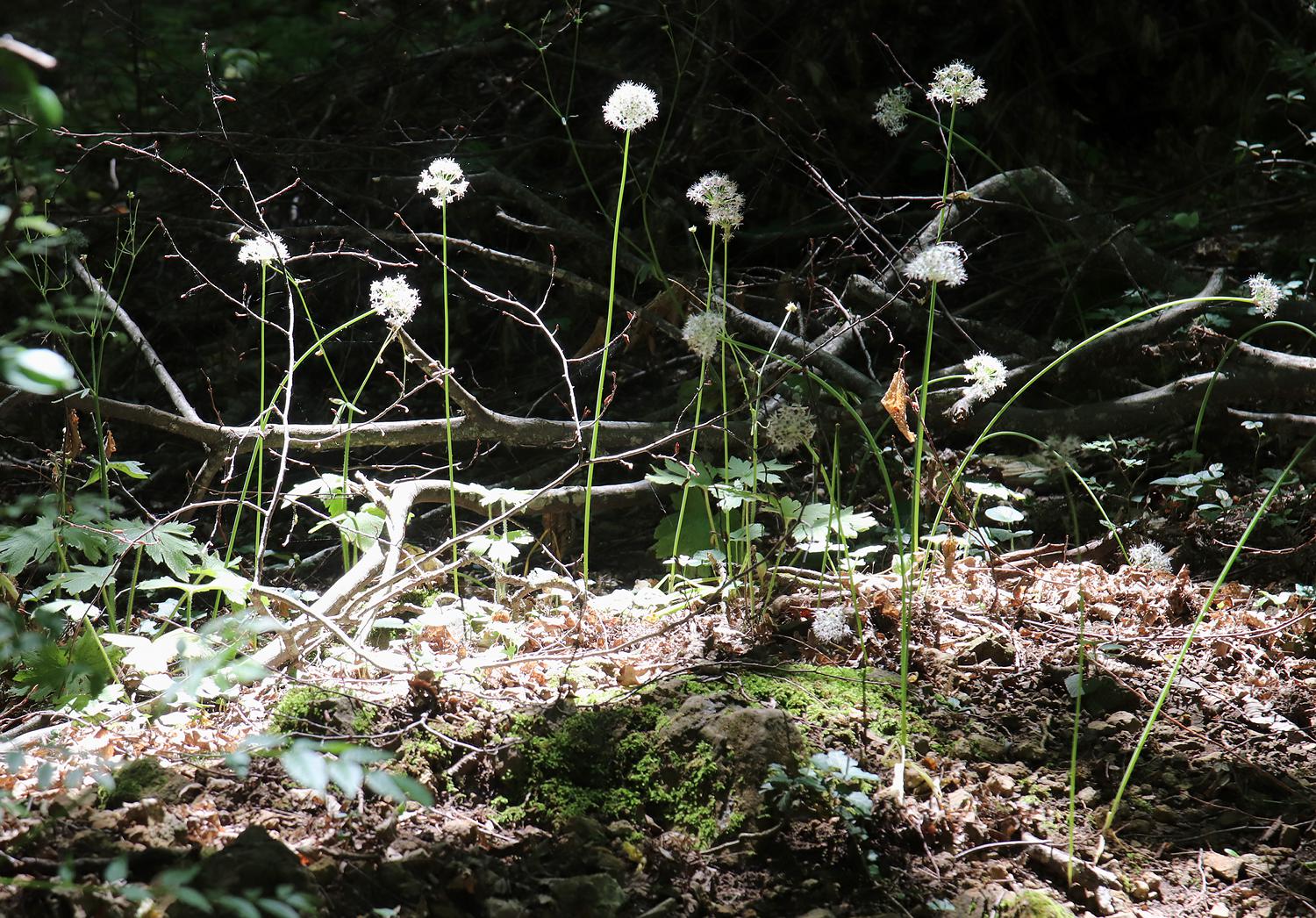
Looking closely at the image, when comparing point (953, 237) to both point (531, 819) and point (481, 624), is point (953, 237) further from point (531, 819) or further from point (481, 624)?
point (531, 819)

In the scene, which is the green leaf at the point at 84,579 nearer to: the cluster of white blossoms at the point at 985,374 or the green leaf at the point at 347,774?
the green leaf at the point at 347,774

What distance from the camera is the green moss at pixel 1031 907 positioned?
5.39ft

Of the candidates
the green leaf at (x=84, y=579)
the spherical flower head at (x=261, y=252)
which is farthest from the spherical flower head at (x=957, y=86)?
the green leaf at (x=84, y=579)

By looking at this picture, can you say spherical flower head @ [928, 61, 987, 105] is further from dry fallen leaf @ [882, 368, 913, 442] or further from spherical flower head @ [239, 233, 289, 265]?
spherical flower head @ [239, 233, 289, 265]

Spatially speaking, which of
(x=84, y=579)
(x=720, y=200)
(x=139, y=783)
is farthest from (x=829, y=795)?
(x=84, y=579)

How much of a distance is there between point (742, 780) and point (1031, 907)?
0.51 m

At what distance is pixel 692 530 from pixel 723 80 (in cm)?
254

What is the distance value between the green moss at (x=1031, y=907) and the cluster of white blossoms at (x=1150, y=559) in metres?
1.40

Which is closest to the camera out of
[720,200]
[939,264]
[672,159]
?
[939,264]

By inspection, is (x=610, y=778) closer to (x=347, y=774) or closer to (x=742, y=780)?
(x=742, y=780)

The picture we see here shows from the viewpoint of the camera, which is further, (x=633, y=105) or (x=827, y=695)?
(x=633, y=105)

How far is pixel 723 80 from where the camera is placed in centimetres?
470

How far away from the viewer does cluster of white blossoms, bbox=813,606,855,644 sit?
2.40m

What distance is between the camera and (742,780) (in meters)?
1.82
